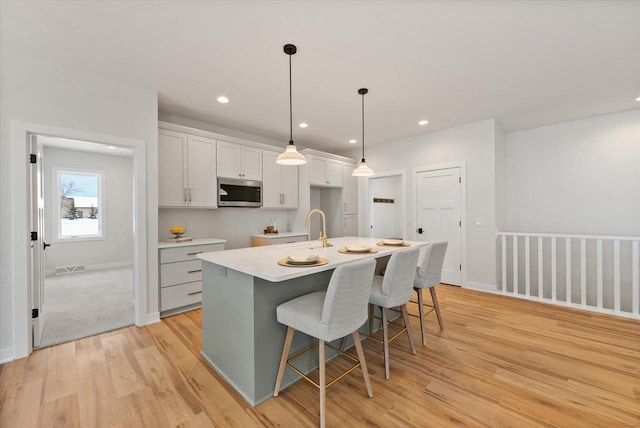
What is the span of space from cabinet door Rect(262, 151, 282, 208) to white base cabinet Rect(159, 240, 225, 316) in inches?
55.1

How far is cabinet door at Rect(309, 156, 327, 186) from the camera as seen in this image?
16.6 feet

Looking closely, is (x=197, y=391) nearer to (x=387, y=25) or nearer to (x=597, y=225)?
(x=387, y=25)

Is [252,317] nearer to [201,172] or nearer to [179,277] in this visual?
[179,277]

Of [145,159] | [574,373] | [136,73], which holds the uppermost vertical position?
[136,73]

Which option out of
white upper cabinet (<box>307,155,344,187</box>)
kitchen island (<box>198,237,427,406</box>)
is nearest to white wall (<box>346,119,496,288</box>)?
white upper cabinet (<box>307,155,344,187</box>)

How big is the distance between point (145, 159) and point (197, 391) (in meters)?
2.48

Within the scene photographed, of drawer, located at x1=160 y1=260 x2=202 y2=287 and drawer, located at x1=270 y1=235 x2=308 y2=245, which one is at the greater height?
drawer, located at x1=270 y1=235 x2=308 y2=245

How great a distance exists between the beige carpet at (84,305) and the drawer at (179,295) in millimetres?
398

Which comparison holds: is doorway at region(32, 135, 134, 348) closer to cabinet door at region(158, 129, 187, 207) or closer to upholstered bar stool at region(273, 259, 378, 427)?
cabinet door at region(158, 129, 187, 207)

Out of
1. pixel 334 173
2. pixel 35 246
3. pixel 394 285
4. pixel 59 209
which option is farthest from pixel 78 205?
pixel 394 285

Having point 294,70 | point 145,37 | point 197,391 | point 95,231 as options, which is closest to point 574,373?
point 197,391

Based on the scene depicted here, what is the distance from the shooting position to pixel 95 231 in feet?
19.6

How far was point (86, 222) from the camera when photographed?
232 inches

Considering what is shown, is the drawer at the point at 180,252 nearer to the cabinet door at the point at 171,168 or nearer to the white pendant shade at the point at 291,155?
the cabinet door at the point at 171,168
